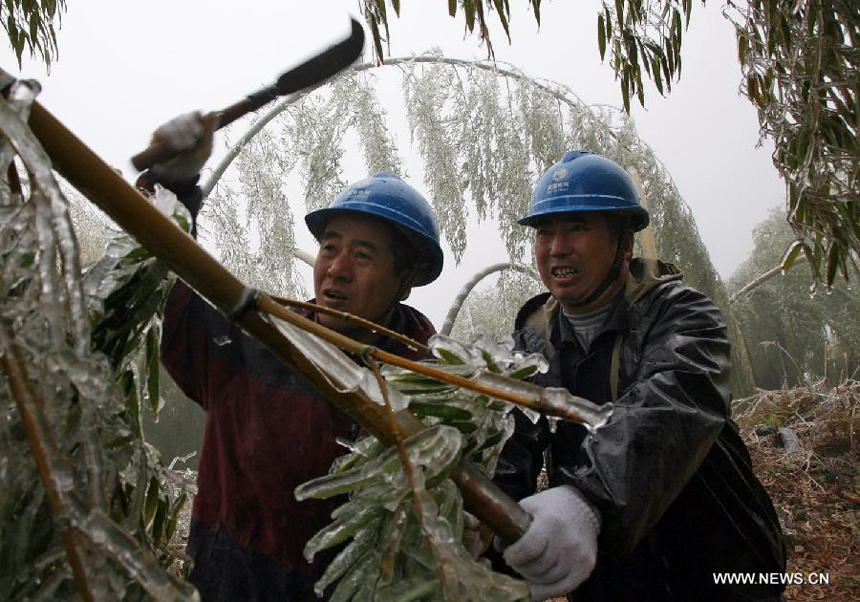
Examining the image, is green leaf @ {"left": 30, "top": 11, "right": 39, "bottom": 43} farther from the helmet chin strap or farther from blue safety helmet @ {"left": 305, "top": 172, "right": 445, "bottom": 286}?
the helmet chin strap

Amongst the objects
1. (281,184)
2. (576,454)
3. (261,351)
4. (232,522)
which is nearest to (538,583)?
(576,454)

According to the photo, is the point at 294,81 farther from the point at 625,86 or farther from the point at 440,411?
the point at 625,86

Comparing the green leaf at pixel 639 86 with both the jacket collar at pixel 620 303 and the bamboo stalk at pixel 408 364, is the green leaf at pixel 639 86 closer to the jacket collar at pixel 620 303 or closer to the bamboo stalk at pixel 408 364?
the jacket collar at pixel 620 303

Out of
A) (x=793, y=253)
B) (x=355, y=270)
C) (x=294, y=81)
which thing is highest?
(x=294, y=81)

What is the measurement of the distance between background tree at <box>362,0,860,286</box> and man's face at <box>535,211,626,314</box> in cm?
66

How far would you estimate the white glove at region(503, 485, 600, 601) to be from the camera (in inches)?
45.3

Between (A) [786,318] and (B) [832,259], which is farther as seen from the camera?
(A) [786,318]

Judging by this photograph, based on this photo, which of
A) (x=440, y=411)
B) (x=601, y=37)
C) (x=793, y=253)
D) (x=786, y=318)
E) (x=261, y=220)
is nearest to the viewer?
(x=440, y=411)

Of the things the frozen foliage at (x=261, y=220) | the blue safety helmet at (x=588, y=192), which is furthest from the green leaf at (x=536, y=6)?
the frozen foliage at (x=261, y=220)

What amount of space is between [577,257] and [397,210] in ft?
2.19

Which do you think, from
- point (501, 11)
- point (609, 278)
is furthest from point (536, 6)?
point (609, 278)

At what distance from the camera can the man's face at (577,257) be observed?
76.9 inches

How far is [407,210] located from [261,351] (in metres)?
0.76

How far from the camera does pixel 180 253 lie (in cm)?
61
